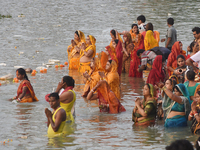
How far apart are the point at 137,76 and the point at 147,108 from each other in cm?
527

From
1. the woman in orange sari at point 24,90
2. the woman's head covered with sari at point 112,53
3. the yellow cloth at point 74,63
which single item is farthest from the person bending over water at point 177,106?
the yellow cloth at point 74,63

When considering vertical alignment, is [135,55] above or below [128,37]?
below

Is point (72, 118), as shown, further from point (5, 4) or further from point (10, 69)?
point (5, 4)

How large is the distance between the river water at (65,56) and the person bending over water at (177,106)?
0.17m

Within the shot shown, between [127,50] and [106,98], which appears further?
[127,50]

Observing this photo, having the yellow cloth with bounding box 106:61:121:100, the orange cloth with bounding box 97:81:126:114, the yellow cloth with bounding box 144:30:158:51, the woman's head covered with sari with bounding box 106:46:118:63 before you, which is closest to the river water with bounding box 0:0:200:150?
the orange cloth with bounding box 97:81:126:114

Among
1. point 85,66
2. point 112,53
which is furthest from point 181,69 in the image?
point 85,66

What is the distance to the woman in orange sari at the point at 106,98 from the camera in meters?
8.68

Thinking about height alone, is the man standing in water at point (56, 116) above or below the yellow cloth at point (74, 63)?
below

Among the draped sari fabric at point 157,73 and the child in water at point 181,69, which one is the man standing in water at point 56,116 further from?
the draped sari fabric at point 157,73

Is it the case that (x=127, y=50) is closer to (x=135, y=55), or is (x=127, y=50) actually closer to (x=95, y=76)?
(x=135, y=55)

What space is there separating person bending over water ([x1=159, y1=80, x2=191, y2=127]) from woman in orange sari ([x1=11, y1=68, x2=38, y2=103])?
3.45 meters

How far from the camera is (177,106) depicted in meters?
7.53

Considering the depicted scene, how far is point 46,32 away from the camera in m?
21.7
